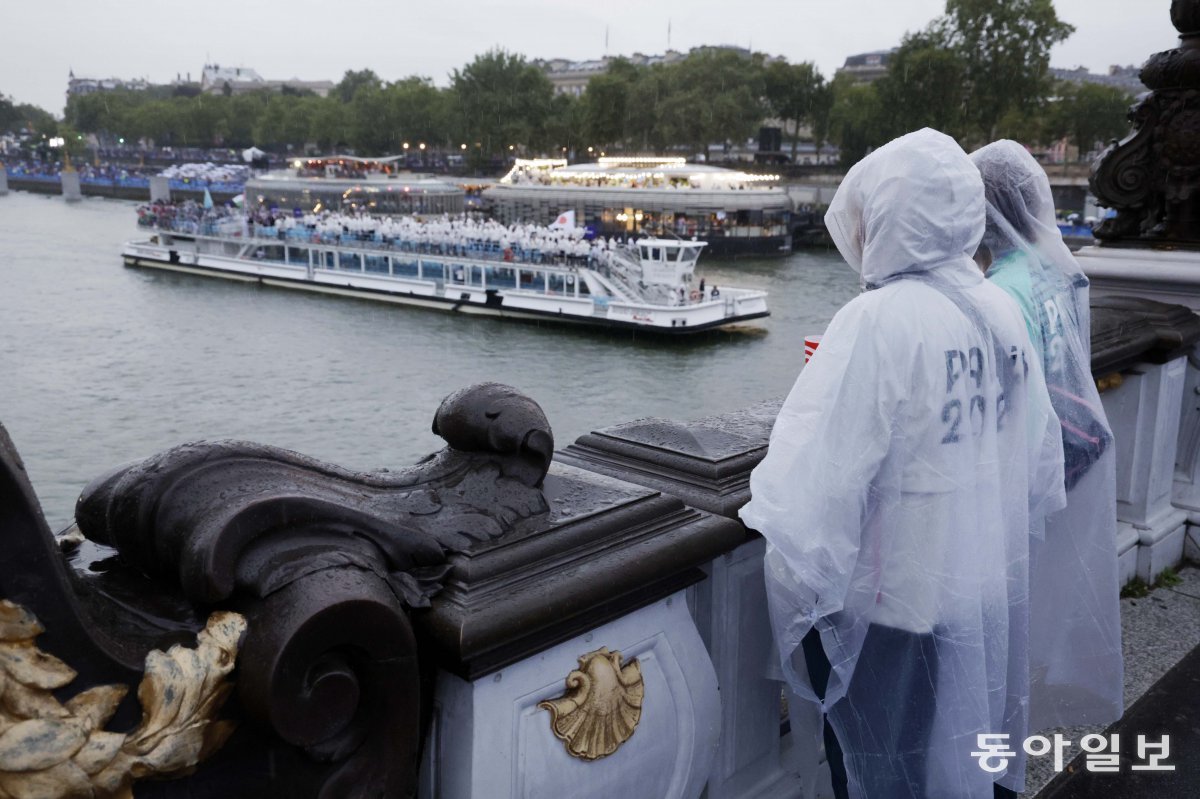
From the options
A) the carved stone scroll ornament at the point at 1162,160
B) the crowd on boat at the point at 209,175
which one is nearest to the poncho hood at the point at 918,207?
the carved stone scroll ornament at the point at 1162,160

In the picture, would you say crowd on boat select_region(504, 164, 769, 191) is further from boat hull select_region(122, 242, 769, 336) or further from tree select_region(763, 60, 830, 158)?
boat hull select_region(122, 242, 769, 336)

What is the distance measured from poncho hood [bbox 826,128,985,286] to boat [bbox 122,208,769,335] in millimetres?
24253

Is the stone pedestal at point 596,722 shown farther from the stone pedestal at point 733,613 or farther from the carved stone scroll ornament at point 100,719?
the carved stone scroll ornament at point 100,719

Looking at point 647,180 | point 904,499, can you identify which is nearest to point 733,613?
point 904,499

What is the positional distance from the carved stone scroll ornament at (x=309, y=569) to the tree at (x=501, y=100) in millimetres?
79155

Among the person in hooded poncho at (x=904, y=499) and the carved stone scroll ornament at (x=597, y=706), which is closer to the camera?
the carved stone scroll ornament at (x=597, y=706)

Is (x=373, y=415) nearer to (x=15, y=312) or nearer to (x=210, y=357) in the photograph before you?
(x=210, y=357)

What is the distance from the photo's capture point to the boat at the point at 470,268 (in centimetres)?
2748

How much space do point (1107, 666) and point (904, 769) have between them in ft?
3.19

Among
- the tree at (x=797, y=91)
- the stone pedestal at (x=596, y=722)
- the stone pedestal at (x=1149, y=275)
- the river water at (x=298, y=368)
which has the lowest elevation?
the river water at (x=298, y=368)

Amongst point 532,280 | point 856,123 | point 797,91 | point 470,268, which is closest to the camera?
point 532,280

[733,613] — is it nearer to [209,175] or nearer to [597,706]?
[597,706]

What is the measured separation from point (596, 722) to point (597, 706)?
0.08ft

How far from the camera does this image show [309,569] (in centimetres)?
132
